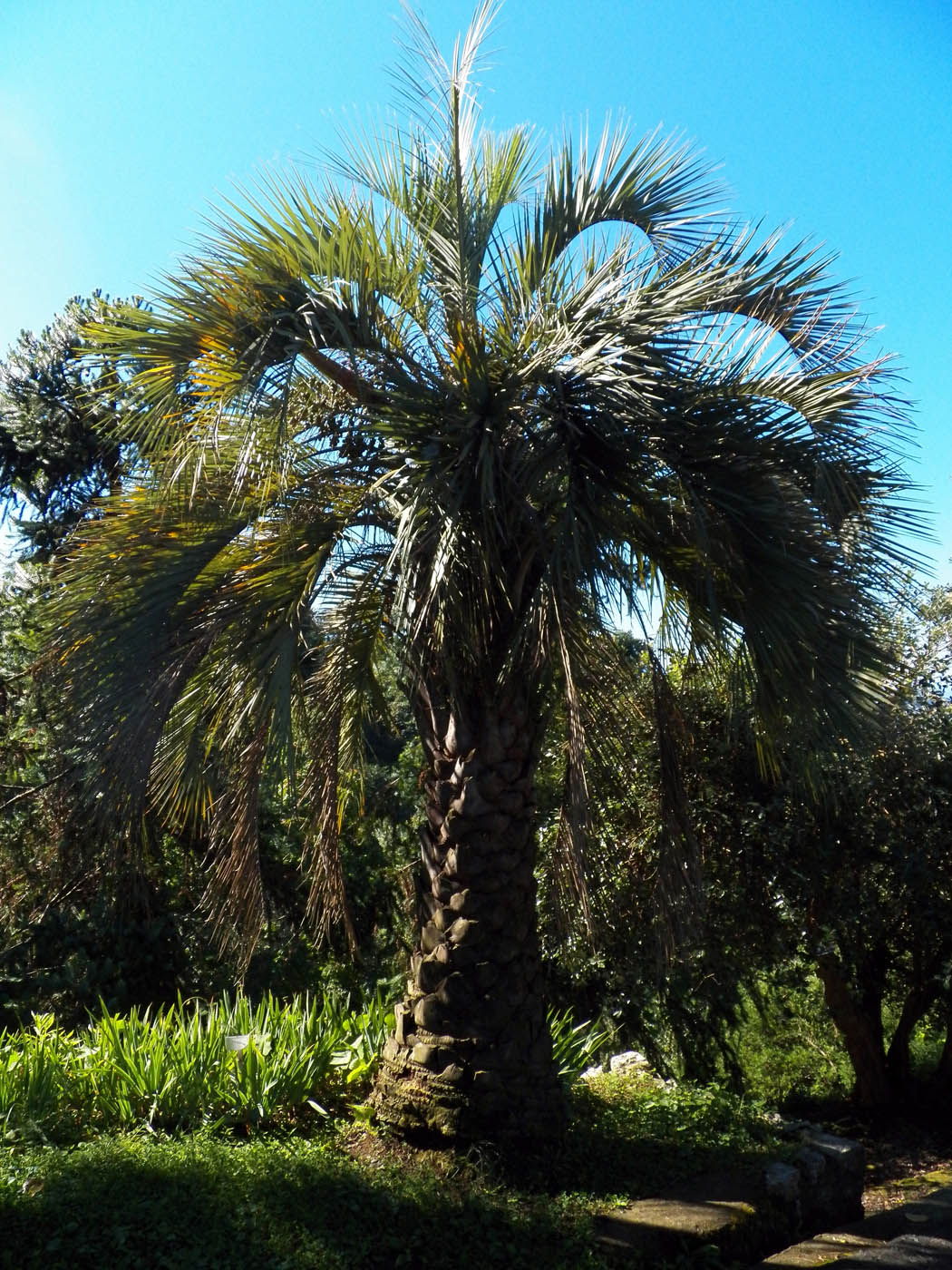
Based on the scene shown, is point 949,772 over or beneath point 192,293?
beneath

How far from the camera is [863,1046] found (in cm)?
909

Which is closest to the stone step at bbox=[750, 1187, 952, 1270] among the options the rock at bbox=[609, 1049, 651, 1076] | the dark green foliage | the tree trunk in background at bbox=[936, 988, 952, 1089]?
the rock at bbox=[609, 1049, 651, 1076]

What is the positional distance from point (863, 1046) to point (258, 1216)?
6442mm

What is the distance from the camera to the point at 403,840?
1118 cm

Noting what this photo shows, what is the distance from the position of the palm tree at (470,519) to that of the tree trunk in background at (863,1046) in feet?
13.8

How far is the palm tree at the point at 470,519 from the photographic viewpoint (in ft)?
16.6

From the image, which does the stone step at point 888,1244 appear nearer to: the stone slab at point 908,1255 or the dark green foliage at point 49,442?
the stone slab at point 908,1255

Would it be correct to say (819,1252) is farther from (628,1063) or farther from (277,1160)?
(628,1063)

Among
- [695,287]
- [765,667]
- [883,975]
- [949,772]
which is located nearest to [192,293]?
[695,287]

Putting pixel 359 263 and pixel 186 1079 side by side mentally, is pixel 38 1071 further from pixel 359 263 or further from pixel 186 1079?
pixel 359 263

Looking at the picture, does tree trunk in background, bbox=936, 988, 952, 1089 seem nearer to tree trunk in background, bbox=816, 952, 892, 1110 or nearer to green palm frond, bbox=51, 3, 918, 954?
tree trunk in background, bbox=816, 952, 892, 1110

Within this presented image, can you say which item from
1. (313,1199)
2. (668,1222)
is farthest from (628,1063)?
(313,1199)

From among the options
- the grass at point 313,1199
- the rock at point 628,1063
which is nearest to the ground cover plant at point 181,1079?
the grass at point 313,1199

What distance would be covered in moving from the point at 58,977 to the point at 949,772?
24.6ft
